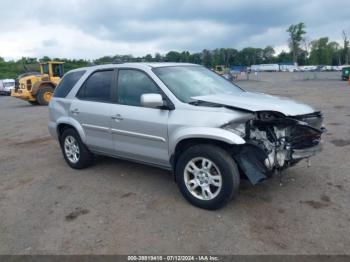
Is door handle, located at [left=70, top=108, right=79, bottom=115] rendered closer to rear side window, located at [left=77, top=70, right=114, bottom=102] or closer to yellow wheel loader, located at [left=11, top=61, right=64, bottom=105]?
rear side window, located at [left=77, top=70, right=114, bottom=102]

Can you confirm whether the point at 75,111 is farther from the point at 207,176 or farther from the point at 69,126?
the point at 207,176

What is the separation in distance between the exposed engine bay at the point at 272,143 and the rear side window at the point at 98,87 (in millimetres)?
2228

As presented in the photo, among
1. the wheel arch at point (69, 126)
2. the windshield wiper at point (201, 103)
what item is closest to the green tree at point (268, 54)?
the wheel arch at point (69, 126)

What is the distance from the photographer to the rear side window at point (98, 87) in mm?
5051

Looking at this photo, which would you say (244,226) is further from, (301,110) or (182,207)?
(301,110)

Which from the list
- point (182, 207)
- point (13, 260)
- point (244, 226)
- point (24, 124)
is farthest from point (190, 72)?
point (24, 124)

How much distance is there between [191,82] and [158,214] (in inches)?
73.9

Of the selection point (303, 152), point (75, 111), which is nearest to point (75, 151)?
point (75, 111)

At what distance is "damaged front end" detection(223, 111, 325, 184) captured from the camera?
3.75 meters

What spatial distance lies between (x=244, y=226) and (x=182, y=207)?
840mm

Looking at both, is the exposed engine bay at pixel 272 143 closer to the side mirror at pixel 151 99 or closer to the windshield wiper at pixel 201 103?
the windshield wiper at pixel 201 103

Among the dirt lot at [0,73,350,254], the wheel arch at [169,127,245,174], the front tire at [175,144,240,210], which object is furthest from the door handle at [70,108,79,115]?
the front tire at [175,144,240,210]

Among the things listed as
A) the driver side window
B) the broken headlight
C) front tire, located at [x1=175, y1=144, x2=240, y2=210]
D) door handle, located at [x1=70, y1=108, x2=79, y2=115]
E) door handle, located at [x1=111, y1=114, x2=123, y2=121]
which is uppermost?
the driver side window

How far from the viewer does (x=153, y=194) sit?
15.0ft
